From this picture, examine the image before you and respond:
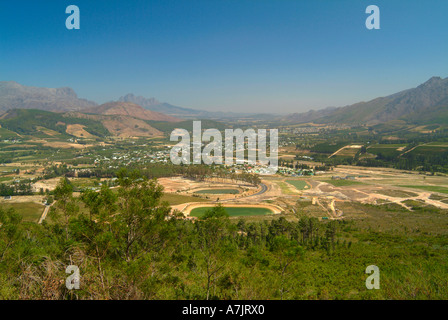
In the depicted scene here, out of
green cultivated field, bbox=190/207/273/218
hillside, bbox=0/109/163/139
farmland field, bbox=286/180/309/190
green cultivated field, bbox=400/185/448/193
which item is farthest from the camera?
hillside, bbox=0/109/163/139

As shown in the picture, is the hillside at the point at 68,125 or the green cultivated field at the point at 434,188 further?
the hillside at the point at 68,125

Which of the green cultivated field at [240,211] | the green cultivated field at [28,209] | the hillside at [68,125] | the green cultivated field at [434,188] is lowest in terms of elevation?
the green cultivated field at [240,211]

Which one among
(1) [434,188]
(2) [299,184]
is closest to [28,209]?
(2) [299,184]

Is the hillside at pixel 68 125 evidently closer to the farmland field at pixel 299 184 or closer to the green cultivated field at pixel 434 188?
the farmland field at pixel 299 184

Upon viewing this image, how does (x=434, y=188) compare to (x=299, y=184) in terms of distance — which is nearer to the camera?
(x=434, y=188)

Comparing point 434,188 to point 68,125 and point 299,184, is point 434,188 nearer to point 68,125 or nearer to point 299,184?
point 299,184

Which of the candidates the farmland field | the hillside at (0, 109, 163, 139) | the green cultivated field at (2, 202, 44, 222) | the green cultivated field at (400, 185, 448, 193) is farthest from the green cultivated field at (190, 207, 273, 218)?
the hillside at (0, 109, 163, 139)

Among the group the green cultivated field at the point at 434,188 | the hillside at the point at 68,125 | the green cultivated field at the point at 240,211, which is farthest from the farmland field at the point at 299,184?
the hillside at the point at 68,125

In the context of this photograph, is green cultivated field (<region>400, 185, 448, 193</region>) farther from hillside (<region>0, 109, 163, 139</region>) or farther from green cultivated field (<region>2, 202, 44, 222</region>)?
hillside (<region>0, 109, 163, 139</region>)

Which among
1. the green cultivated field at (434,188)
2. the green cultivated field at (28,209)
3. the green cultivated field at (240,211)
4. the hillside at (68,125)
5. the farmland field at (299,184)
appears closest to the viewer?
A: the green cultivated field at (28,209)

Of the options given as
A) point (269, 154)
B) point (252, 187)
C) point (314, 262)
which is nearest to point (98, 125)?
point (269, 154)

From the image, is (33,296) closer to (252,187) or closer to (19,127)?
(252,187)
